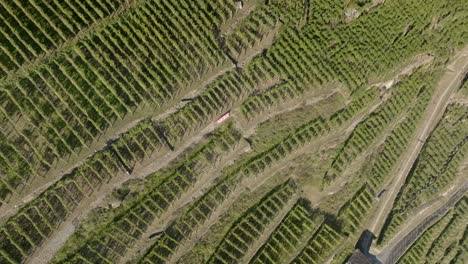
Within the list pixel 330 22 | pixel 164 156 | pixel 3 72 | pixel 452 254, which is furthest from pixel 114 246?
pixel 452 254

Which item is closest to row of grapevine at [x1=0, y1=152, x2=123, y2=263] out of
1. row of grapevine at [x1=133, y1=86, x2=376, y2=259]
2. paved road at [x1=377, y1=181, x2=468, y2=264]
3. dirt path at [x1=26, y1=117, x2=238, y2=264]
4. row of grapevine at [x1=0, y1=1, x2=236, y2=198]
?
dirt path at [x1=26, y1=117, x2=238, y2=264]

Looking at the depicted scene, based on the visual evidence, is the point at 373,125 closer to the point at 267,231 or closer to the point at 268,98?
the point at 268,98

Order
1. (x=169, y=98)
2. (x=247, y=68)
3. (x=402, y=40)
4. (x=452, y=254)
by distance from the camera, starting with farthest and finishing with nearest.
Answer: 1. (x=452, y=254)
2. (x=402, y=40)
3. (x=247, y=68)
4. (x=169, y=98)

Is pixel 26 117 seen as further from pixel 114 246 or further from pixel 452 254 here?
pixel 452 254

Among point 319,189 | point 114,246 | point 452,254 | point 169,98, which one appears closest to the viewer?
point 114,246

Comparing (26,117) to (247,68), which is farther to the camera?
(247,68)

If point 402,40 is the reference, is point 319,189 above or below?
below

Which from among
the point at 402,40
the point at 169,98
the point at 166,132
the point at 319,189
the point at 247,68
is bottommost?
the point at 319,189

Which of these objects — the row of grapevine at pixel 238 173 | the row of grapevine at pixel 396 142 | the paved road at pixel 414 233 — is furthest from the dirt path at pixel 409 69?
the paved road at pixel 414 233
